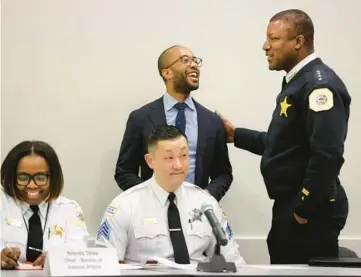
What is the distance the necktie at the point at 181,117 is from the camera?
368 centimetres

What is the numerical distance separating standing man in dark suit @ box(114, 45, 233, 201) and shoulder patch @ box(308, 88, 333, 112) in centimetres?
88

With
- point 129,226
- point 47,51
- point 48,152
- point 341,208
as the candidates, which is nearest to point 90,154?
point 47,51

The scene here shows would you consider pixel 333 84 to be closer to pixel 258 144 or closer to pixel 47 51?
pixel 258 144

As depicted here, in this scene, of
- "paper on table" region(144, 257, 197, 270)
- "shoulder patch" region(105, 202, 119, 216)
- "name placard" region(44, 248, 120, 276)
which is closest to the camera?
"name placard" region(44, 248, 120, 276)

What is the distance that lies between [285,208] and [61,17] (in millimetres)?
2047

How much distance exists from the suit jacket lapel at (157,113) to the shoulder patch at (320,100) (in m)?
1.00

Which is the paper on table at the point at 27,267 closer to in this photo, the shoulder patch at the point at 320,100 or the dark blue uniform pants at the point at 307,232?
the dark blue uniform pants at the point at 307,232

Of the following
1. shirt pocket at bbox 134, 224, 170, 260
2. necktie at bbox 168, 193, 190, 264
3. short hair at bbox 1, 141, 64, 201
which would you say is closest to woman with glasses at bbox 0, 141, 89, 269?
short hair at bbox 1, 141, 64, 201

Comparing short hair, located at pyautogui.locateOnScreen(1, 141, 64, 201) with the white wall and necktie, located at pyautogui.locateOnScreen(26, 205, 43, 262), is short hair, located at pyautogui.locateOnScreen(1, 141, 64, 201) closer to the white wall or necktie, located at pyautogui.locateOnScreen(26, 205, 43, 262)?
necktie, located at pyautogui.locateOnScreen(26, 205, 43, 262)

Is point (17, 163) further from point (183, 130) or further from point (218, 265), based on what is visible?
point (218, 265)

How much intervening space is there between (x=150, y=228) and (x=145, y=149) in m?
0.85

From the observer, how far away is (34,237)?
3.00 meters

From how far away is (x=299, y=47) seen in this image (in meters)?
3.23

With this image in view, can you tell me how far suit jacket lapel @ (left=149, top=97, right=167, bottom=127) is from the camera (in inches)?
145
